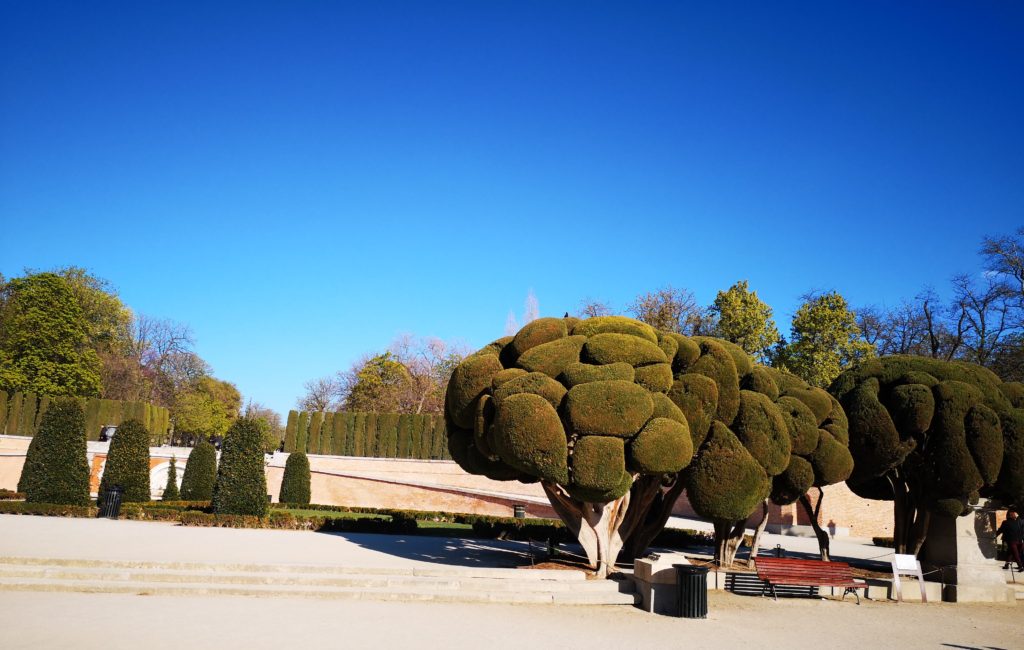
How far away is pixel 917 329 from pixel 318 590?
44.7m

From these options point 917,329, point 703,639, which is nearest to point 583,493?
point 703,639

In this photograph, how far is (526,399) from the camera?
40.9 feet

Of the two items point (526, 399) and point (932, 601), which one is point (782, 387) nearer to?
point (932, 601)

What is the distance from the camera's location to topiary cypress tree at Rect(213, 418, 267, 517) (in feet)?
72.1

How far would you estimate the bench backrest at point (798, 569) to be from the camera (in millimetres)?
13883

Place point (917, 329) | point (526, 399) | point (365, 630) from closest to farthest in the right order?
point (365, 630) → point (526, 399) → point (917, 329)

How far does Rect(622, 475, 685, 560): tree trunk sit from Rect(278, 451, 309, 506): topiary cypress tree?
18483 mm

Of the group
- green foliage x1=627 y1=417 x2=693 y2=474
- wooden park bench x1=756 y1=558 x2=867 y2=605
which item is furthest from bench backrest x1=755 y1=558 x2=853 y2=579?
green foliage x1=627 y1=417 x2=693 y2=474

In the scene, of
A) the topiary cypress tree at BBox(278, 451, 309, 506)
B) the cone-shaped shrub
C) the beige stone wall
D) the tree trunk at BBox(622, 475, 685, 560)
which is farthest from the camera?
the beige stone wall

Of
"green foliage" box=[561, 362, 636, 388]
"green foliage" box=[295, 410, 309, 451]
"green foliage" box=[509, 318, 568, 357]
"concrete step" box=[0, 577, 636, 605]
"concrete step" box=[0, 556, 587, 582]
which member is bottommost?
"concrete step" box=[0, 577, 636, 605]

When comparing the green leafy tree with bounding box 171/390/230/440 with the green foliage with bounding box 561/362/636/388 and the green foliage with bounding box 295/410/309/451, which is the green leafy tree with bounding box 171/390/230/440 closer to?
the green foliage with bounding box 295/410/309/451

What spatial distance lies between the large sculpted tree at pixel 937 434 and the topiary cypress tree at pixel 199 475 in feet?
78.5

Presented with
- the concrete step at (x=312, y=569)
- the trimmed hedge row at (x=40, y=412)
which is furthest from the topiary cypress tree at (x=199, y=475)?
the concrete step at (x=312, y=569)

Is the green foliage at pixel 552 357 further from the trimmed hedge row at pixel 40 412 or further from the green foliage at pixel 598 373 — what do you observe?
the trimmed hedge row at pixel 40 412
